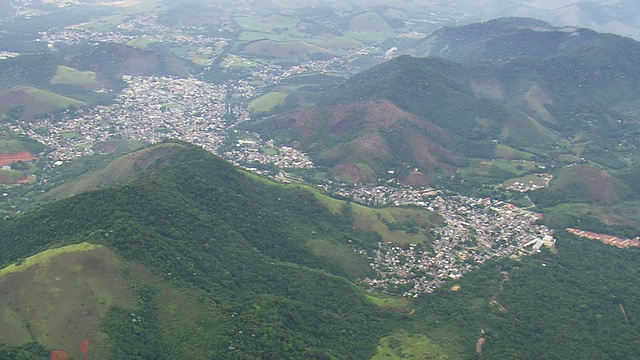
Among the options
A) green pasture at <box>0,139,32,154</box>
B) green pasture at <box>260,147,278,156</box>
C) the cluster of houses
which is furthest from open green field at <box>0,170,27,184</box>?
the cluster of houses

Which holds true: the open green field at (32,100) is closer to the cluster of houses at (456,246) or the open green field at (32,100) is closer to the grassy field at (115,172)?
the grassy field at (115,172)

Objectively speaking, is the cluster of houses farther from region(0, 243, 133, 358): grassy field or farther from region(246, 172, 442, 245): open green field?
region(0, 243, 133, 358): grassy field

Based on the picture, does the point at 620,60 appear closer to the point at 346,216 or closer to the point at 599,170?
the point at 599,170

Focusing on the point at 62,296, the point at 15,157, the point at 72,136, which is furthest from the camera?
the point at 72,136

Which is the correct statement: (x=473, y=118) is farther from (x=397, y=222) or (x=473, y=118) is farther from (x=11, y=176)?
(x=11, y=176)

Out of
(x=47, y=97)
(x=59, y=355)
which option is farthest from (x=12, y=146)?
(x=59, y=355)

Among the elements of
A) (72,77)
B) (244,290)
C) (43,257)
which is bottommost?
(72,77)
